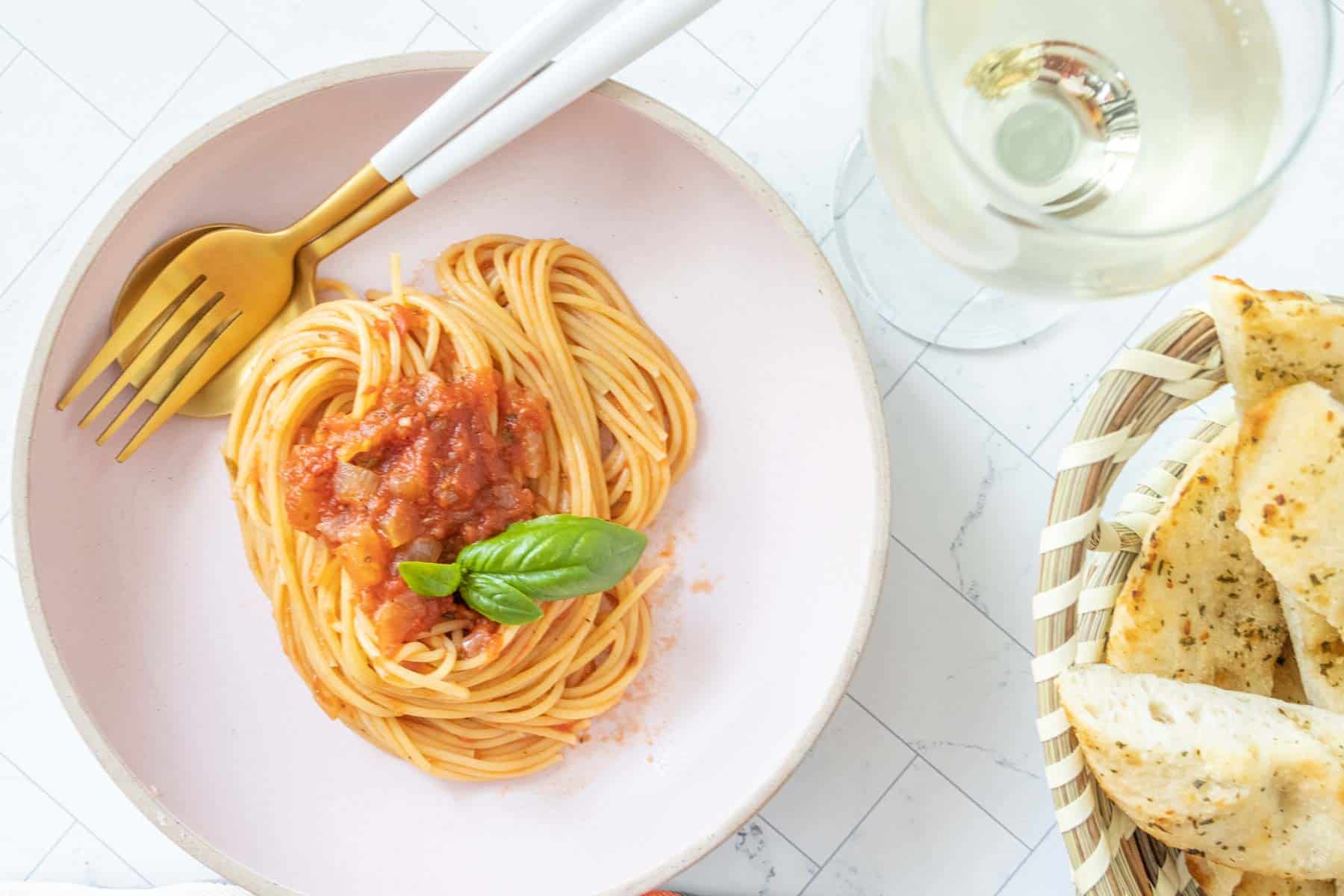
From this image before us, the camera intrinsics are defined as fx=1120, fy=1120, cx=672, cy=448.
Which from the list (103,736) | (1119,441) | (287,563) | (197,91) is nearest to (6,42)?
(197,91)

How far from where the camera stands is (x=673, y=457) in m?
1.93

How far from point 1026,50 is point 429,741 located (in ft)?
4.63

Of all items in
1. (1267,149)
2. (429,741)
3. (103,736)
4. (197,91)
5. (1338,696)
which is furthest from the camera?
(197,91)

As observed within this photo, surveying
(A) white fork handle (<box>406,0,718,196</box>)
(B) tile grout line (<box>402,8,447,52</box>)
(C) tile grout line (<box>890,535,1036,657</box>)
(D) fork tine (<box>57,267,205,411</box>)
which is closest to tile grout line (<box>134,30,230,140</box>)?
(B) tile grout line (<box>402,8,447,52</box>)

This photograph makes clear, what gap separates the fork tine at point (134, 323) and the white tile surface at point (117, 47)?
18.7 inches

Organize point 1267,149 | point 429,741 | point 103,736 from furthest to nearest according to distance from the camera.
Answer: point 429,741
point 103,736
point 1267,149

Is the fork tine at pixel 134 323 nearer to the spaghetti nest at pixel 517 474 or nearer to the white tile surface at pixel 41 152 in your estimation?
the spaghetti nest at pixel 517 474

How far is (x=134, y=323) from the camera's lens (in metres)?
1.76

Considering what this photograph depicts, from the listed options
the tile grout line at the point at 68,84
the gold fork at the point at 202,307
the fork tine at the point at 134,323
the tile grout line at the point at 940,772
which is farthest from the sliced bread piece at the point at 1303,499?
the tile grout line at the point at 68,84

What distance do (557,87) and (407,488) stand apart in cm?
63

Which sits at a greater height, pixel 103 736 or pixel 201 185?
pixel 201 185

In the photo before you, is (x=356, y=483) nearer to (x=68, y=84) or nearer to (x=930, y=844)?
(x=68, y=84)

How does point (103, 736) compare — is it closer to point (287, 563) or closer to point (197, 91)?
point (287, 563)

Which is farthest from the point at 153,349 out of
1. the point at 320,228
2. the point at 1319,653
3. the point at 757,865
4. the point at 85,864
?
the point at 1319,653
